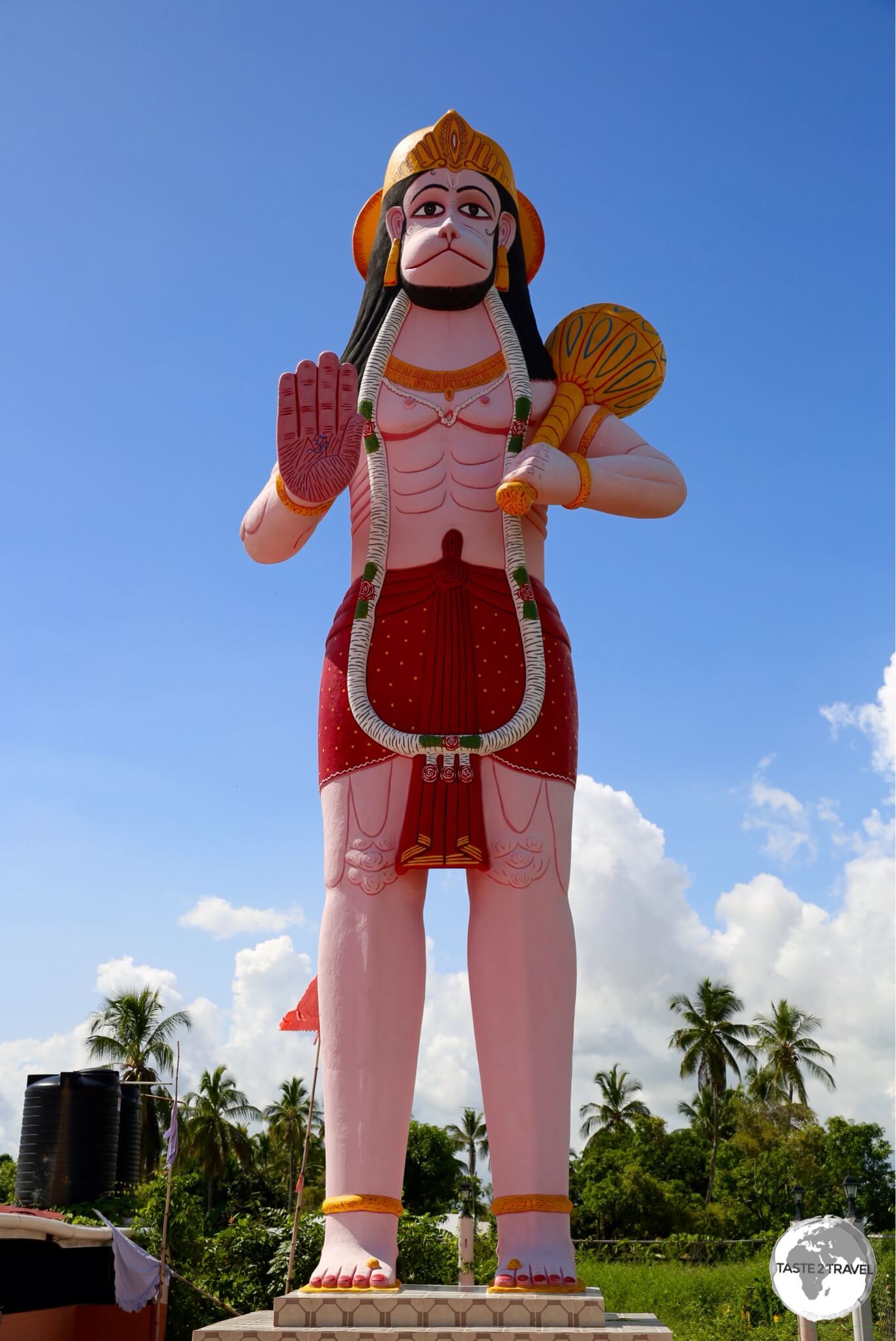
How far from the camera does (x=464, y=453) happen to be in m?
6.21

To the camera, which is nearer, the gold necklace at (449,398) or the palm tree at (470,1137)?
the gold necklace at (449,398)

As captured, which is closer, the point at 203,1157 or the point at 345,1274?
the point at 345,1274

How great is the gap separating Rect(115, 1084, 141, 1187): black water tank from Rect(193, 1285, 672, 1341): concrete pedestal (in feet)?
48.9

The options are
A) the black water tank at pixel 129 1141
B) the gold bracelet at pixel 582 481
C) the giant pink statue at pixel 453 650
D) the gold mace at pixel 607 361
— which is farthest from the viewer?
the black water tank at pixel 129 1141

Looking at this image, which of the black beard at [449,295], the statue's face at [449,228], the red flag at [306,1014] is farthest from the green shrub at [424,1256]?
the statue's face at [449,228]

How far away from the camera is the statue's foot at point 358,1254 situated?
4977 mm

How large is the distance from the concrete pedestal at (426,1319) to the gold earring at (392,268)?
4.81 meters

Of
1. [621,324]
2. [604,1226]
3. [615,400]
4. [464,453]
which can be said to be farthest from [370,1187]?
[604,1226]

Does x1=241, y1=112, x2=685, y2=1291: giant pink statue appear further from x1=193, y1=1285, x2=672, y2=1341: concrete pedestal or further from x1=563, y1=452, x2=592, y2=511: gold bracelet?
x1=193, y1=1285, x2=672, y2=1341: concrete pedestal

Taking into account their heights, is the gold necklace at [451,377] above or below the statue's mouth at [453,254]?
below

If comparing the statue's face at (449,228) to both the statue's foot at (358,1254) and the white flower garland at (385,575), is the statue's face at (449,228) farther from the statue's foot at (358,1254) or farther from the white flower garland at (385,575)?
the statue's foot at (358,1254)

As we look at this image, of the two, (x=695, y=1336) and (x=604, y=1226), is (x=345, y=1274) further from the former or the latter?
(x=604, y=1226)

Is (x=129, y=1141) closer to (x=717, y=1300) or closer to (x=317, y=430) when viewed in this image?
(x=717, y=1300)

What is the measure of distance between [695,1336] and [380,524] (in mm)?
13381
